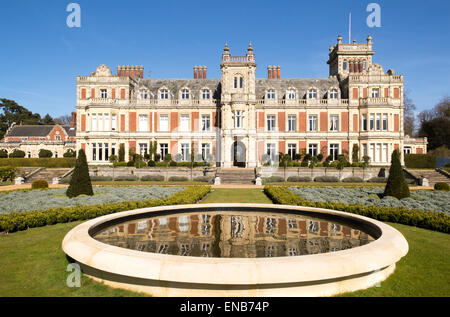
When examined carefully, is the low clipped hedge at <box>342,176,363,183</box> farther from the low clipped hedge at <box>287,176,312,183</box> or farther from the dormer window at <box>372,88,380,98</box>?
the dormer window at <box>372,88,380,98</box>

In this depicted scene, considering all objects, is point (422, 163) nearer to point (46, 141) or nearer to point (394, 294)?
point (394, 294)

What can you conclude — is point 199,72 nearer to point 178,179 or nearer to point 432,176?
point 178,179

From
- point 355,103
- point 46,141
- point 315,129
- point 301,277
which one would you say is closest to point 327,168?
point 315,129

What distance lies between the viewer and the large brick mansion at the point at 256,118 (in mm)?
36625

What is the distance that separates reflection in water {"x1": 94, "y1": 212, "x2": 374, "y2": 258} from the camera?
250 inches

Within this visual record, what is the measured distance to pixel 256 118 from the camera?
38.2 meters

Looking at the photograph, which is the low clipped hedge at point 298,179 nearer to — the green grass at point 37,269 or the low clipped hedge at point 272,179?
the low clipped hedge at point 272,179

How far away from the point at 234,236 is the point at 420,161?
40244 mm

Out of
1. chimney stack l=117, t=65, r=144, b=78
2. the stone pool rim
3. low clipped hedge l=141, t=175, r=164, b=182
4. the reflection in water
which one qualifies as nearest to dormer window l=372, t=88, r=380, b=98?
low clipped hedge l=141, t=175, r=164, b=182

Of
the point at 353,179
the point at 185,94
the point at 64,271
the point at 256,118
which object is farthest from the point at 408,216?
the point at 185,94

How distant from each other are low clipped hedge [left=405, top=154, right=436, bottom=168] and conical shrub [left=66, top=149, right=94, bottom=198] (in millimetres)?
38621

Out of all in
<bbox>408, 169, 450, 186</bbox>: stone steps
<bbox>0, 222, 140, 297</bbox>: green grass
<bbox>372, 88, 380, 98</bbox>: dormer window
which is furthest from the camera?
<bbox>372, 88, 380, 98</bbox>: dormer window

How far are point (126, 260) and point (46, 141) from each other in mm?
56301
